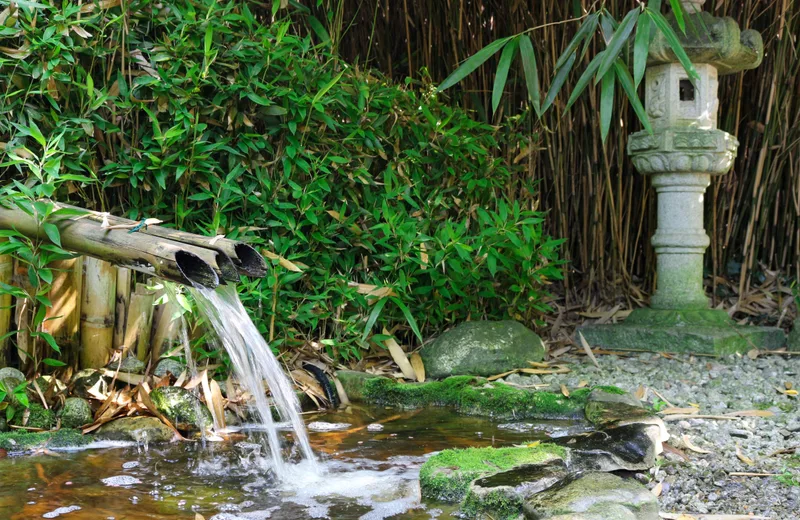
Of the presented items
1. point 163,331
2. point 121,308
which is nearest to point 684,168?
point 163,331

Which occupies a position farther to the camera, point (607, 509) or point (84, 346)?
point (84, 346)

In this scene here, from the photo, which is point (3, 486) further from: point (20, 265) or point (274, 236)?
point (274, 236)

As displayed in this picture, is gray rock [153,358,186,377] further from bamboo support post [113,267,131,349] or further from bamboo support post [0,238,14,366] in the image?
bamboo support post [0,238,14,366]

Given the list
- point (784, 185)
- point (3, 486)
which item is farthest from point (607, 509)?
point (784, 185)

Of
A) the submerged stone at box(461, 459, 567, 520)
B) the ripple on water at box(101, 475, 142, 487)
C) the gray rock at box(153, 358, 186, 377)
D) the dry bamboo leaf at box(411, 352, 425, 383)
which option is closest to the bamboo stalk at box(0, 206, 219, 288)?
the ripple on water at box(101, 475, 142, 487)

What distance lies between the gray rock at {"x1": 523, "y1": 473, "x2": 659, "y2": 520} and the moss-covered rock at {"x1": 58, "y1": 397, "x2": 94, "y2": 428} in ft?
5.57

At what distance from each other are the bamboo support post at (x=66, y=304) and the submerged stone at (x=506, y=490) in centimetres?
172

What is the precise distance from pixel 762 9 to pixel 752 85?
0.46 metres

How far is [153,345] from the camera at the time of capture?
3.23 metres

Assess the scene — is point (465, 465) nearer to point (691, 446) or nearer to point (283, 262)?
point (691, 446)

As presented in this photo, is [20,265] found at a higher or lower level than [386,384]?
higher

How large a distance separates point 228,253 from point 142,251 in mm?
239

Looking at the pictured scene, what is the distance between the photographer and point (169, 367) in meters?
3.18

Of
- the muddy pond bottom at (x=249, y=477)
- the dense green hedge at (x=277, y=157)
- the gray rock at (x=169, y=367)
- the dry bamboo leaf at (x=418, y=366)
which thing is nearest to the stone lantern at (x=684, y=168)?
the dense green hedge at (x=277, y=157)
